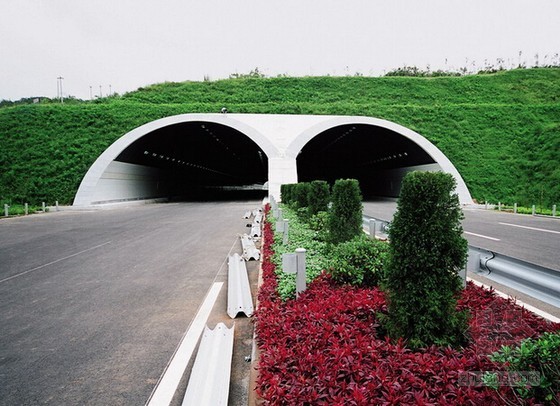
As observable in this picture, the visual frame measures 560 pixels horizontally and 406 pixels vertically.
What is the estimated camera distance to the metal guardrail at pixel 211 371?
307cm

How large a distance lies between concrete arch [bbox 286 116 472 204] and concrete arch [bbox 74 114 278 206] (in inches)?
85.8

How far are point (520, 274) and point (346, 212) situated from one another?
13.0ft

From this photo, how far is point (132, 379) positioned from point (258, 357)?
125 centimetres

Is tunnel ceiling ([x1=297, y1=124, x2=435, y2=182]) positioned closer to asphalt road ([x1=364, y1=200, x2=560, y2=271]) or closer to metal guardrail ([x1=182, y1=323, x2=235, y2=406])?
asphalt road ([x1=364, y1=200, x2=560, y2=271])

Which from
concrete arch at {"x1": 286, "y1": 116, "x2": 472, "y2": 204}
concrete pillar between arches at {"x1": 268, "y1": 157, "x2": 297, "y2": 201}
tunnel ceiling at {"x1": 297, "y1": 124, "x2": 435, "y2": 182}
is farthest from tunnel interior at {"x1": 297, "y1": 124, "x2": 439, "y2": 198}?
concrete pillar between arches at {"x1": 268, "y1": 157, "x2": 297, "y2": 201}

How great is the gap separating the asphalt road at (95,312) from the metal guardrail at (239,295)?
544 millimetres

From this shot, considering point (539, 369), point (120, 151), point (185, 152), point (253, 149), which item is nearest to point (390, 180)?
point (253, 149)

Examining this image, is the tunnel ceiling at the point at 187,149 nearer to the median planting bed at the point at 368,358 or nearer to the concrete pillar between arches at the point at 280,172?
the concrete pillar between arches at the point at 280,172

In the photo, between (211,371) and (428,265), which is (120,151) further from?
(428,265)

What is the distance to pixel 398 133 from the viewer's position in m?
28.3

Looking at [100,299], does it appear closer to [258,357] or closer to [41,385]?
[41,385]

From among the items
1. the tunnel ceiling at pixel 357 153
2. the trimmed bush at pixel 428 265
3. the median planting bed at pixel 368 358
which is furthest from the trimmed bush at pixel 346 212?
the tunnel ceiling at pixel 357 153

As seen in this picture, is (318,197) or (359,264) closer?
(359,264)

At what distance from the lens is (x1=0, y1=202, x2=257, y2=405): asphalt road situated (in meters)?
3.57
